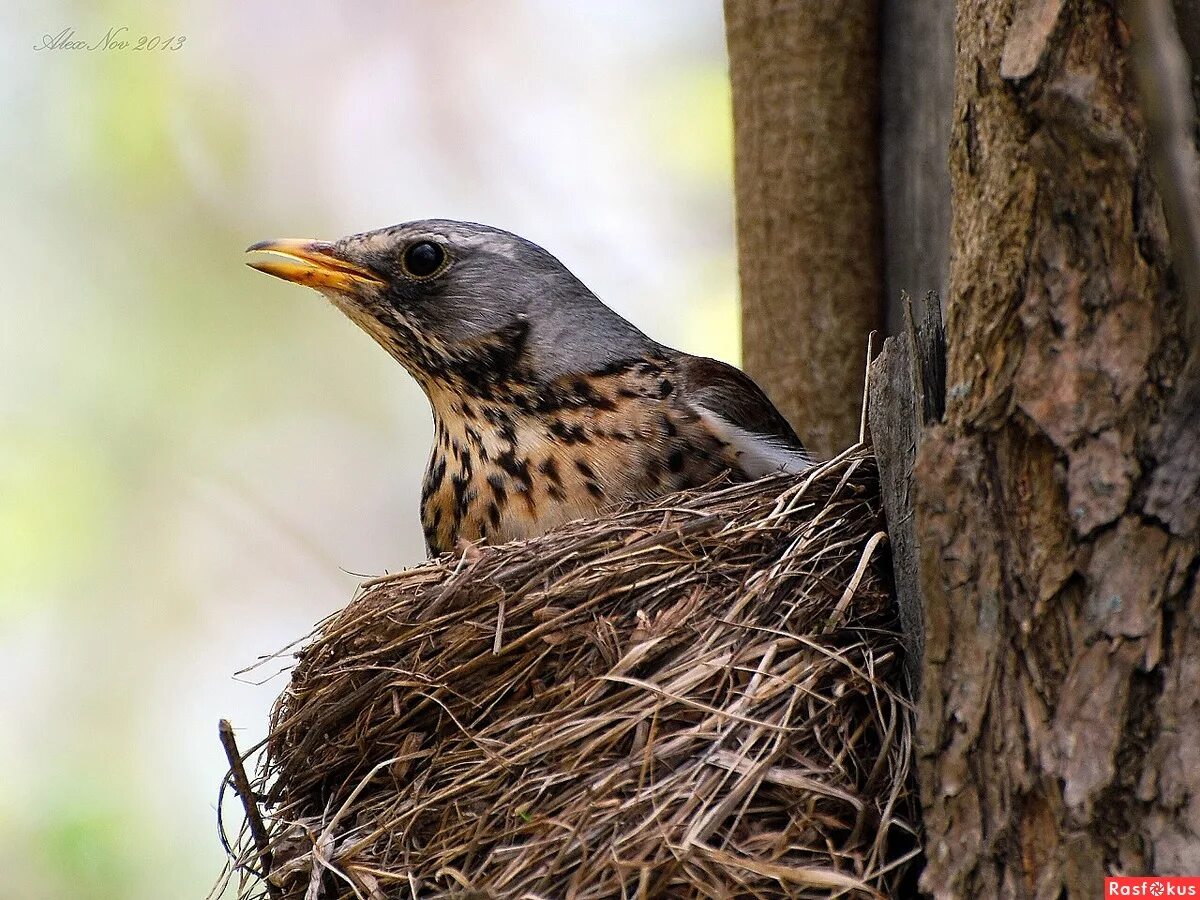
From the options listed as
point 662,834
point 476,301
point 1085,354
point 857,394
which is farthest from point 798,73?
point 662,834

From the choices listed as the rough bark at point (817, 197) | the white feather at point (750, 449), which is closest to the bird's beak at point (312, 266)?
the white feather at point (750, 449)

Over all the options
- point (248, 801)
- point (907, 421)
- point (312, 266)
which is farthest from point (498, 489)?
point (907, 421)

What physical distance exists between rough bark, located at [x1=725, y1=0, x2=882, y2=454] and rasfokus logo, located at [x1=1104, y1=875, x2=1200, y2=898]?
259cm

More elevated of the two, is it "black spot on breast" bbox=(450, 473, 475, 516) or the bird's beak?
the bird's beak

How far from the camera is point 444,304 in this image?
4367 millimetres

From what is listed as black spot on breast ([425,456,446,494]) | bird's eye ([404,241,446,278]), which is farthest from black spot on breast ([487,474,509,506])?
bird's eye ([404,241,446,278])

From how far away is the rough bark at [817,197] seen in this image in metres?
4.85

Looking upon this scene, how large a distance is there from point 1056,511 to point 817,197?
2.53 meters

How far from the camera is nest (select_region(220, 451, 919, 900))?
111 inches

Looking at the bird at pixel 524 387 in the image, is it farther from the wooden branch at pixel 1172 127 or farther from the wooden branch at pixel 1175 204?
the wooden branch at pixel 1172 127

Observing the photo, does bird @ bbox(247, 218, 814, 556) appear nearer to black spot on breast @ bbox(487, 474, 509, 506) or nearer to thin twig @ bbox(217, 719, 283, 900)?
black spot on breast @ bbox(487, 474, 509, 506)

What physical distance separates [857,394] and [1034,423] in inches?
92.0
